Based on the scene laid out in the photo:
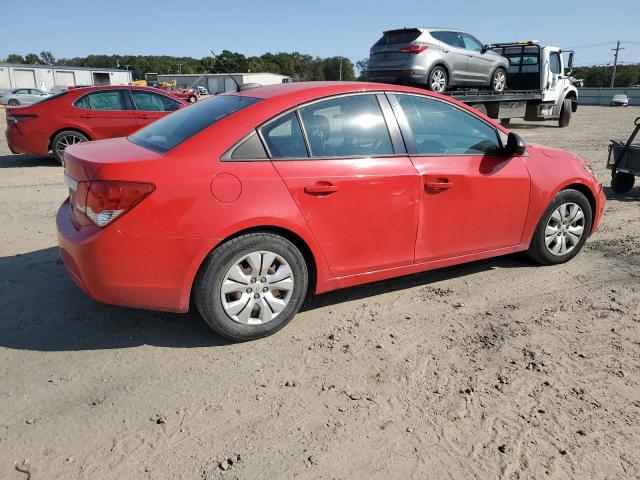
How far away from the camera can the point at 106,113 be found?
10.0m

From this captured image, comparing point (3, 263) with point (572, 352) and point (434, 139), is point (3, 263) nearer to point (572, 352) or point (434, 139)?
point (434, 139)

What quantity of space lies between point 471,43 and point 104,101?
916cm

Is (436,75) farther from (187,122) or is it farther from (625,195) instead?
(187,122)

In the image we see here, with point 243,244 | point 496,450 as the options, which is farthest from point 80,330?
point 496,450

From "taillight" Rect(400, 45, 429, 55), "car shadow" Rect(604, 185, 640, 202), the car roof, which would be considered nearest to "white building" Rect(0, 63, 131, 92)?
"taillight" Rect(400, 45, 429, 55)

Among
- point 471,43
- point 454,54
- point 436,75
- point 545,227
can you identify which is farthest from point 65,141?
point 471,43

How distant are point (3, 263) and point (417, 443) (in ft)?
13.4

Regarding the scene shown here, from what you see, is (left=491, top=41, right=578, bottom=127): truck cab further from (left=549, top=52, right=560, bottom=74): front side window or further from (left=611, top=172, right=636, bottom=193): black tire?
(left=611, top=172, right=636, bottom=193): black tire

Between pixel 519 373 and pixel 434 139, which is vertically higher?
pixel 434 139

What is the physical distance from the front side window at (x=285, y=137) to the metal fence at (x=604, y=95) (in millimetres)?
59777

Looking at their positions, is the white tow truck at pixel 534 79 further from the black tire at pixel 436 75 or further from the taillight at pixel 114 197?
the taillight at pixel 114 197

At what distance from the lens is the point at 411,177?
378cm

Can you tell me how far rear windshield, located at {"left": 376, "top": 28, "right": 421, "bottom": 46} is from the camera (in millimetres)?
12282

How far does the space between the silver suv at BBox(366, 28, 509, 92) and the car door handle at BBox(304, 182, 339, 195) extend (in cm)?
959
